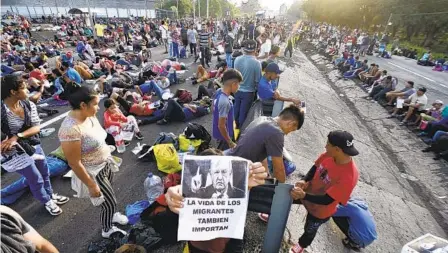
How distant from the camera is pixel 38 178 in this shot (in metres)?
3.65

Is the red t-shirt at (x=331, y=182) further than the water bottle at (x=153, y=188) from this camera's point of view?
No

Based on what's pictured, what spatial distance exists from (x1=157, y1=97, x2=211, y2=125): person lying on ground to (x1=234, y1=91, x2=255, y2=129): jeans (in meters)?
2.22

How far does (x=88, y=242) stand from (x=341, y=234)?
3.75 metres

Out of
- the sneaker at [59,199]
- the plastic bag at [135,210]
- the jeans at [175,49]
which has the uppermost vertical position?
the jeans at [175,49]

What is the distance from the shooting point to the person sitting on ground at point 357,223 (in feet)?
11.4

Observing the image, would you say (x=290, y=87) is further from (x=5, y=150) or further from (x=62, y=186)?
(x=5, y=150)

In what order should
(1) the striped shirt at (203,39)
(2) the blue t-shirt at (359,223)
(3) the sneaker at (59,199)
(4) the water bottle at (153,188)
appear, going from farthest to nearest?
(1) the striped shirt at (203,39) → (4) the water bottle at (153,188) → (3) the sneaker at (59,199) → (2) the blue t-shirt at (359,223)

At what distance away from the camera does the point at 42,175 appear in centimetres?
390

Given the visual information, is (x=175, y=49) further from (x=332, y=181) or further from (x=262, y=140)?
(x=332, y=181)

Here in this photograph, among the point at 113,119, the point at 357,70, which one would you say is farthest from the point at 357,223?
the point at 357,70

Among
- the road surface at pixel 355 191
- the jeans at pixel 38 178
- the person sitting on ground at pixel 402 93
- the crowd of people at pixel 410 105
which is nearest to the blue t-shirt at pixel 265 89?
the road surface at pixel 355 191

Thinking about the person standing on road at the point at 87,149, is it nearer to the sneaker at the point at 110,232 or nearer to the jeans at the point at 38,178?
the sneaker at the point at 110,232

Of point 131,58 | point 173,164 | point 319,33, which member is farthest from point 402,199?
point 319,33

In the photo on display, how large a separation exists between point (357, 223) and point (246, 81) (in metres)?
3.54
